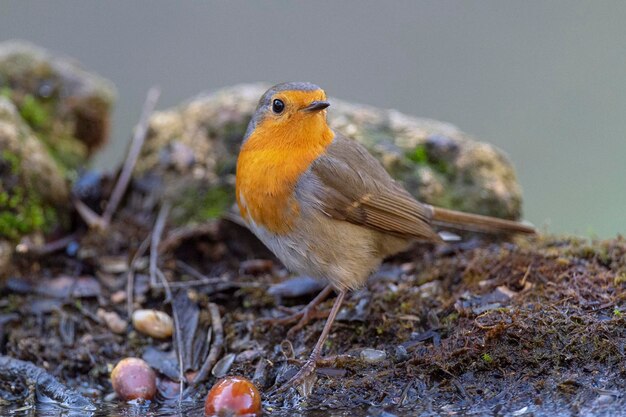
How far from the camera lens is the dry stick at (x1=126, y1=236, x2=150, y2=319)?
173 inches

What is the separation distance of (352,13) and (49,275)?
703 centimetres

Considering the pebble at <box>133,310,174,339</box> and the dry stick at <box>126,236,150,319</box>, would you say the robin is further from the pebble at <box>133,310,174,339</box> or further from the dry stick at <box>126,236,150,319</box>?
the dry stick at <box>126,236,150,319</box>

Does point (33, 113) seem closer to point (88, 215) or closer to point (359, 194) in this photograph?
point (88, 215)

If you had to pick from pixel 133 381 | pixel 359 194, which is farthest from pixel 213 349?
pixel 359 194

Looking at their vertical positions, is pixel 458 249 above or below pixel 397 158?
below

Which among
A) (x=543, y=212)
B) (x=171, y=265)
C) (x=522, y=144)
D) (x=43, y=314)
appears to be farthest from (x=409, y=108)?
(x=43, y=314)

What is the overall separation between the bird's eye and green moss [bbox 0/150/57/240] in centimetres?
190

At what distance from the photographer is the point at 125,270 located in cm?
476

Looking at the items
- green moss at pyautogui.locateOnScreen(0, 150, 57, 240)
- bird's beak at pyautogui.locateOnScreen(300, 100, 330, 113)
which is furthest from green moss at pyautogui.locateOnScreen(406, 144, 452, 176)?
green moss at pyautogui.locateOnScreen(0, 150, 57, 240)

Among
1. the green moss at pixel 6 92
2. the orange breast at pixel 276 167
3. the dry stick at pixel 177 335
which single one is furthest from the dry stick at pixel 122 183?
the orange breast at pixel 276 167

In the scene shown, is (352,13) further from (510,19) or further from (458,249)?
(458,249)

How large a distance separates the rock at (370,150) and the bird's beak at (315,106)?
132 centimetres

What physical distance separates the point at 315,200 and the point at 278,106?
0.58 m

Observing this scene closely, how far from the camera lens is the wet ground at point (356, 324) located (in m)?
3.12
